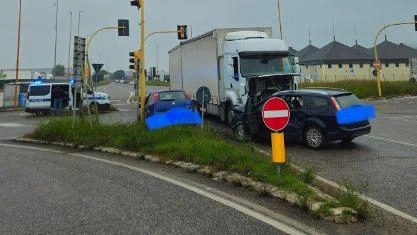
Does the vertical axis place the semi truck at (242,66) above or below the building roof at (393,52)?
below

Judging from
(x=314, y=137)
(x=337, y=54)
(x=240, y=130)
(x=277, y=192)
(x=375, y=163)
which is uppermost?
(x=337, y=54)

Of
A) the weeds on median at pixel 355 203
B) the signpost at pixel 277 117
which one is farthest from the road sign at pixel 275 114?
the weeds on median at pixel 355 203

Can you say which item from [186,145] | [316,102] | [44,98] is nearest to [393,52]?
[44,98]

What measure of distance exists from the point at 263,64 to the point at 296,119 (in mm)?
5249

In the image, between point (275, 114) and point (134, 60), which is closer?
point (275, 114)

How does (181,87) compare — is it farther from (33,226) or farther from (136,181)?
(33,226)

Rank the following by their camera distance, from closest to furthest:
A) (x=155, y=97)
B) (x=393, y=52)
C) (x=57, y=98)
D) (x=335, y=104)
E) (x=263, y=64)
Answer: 1. (x=335, y=104)
2. (x=263, y=64)
3. (x=155, y=97)
4. (x=57, y=98)
5. (x=393, y=52)

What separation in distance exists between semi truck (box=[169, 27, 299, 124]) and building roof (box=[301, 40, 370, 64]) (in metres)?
71.8

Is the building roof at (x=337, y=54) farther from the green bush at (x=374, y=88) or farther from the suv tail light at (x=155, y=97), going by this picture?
the suv tail light at (x=155, y=97)

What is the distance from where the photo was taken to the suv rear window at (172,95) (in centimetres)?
1987

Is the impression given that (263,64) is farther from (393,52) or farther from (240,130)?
(393,52)

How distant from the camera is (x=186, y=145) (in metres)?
11.7

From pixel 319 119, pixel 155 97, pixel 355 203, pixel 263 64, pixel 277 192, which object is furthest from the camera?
pixel 155 97

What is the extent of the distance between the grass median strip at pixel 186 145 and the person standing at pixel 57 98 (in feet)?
47.3
